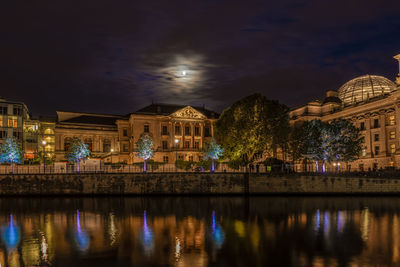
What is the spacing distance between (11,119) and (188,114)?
4941 centimetres

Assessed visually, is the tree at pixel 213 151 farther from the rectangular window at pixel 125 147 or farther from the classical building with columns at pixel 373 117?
the rectangular window at pixel 125 147

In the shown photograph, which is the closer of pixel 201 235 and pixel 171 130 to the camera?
pixel 201 235

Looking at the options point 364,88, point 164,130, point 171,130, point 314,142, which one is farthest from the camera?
point 364,88

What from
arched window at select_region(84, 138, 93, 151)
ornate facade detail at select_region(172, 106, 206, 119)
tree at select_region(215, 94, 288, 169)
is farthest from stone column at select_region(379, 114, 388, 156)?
arched window at select_region(84, 138, 93, 151)

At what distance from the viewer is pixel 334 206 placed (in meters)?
43.5

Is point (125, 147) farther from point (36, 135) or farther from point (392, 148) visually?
point (392, 148)

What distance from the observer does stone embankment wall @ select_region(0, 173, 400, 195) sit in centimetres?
5597

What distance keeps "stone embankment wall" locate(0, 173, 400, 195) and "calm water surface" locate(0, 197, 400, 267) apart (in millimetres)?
12650

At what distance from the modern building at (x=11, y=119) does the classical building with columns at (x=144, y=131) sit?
403 inches

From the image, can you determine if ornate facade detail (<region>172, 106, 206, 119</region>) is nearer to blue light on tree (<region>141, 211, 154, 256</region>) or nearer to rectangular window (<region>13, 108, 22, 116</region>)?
rectangular window (<region>13, 108, 22, 116</region>)

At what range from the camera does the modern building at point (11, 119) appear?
94562 mm

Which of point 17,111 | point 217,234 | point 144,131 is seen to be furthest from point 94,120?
point 217,234

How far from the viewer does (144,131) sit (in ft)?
314

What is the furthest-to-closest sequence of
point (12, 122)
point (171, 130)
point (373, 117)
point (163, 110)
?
point (163, 110) < point (171, 130) < point (12, 122) < point (373, 117)
